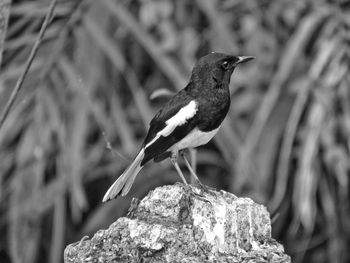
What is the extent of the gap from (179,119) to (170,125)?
0.04 metres

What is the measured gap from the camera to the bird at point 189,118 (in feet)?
9.61

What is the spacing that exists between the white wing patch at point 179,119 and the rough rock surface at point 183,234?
74cm

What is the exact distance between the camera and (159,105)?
4652 mm

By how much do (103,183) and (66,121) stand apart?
858mm

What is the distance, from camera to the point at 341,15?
432 cm

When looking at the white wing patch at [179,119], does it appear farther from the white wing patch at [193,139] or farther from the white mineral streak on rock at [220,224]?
the white mineral streak on rock at [220,224]

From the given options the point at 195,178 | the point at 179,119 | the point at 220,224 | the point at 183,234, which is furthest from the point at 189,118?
the point at 183,234

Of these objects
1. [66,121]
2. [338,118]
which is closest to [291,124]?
[338,118]

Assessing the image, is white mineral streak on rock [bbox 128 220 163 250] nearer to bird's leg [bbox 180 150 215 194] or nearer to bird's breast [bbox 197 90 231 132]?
bird's leg [bbox 180 150 215 194]

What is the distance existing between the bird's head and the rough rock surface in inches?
36.7

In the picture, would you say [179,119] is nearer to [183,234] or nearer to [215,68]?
[215,68]

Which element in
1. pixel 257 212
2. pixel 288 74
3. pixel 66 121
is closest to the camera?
pixel 257 212

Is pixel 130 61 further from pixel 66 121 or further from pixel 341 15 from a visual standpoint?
pixel 341 15

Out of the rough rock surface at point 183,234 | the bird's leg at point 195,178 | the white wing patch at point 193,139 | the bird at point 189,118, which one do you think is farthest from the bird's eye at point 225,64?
the rough rock surface at point 183,234
